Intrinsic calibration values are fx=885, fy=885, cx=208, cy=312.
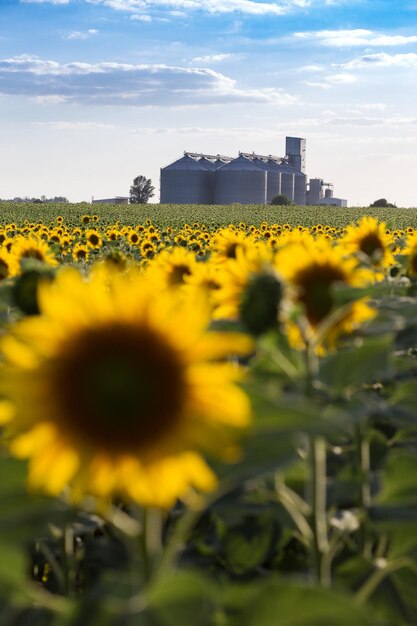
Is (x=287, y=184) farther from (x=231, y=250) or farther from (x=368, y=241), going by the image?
(x=368, y=241)

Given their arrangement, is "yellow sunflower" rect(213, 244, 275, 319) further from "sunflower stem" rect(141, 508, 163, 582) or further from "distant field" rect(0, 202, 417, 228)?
"distant field" rect(0, 202, 417, 228)

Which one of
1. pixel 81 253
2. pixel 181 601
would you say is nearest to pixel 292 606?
pixel 181 601

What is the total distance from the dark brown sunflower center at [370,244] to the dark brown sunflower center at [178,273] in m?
1.06

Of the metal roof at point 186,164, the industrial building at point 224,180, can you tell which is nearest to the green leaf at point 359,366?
the industrial building at point 224,180

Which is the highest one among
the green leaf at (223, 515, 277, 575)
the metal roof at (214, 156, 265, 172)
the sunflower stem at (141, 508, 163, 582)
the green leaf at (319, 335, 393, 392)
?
the metal roof at (214, 156, 265, 172)

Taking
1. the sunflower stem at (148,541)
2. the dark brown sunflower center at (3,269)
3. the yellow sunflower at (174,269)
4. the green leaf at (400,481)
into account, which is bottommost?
the green leaf at (400,481)

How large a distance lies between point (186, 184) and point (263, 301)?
338 ft

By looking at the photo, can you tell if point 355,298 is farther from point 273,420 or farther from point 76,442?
point 76,442

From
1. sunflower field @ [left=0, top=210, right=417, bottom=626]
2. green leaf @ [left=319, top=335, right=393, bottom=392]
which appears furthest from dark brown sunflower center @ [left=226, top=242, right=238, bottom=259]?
green leaf @ [left=319, top=335, right=393, bottom=392]

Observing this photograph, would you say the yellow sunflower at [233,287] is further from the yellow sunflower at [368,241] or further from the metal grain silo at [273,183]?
the metal grain silo at [273,183]

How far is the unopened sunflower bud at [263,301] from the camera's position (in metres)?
1.81

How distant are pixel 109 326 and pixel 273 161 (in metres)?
115

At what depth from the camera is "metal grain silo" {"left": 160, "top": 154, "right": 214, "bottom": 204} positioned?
104 m

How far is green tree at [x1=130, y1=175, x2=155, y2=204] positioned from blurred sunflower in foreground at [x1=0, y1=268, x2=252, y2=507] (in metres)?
139
